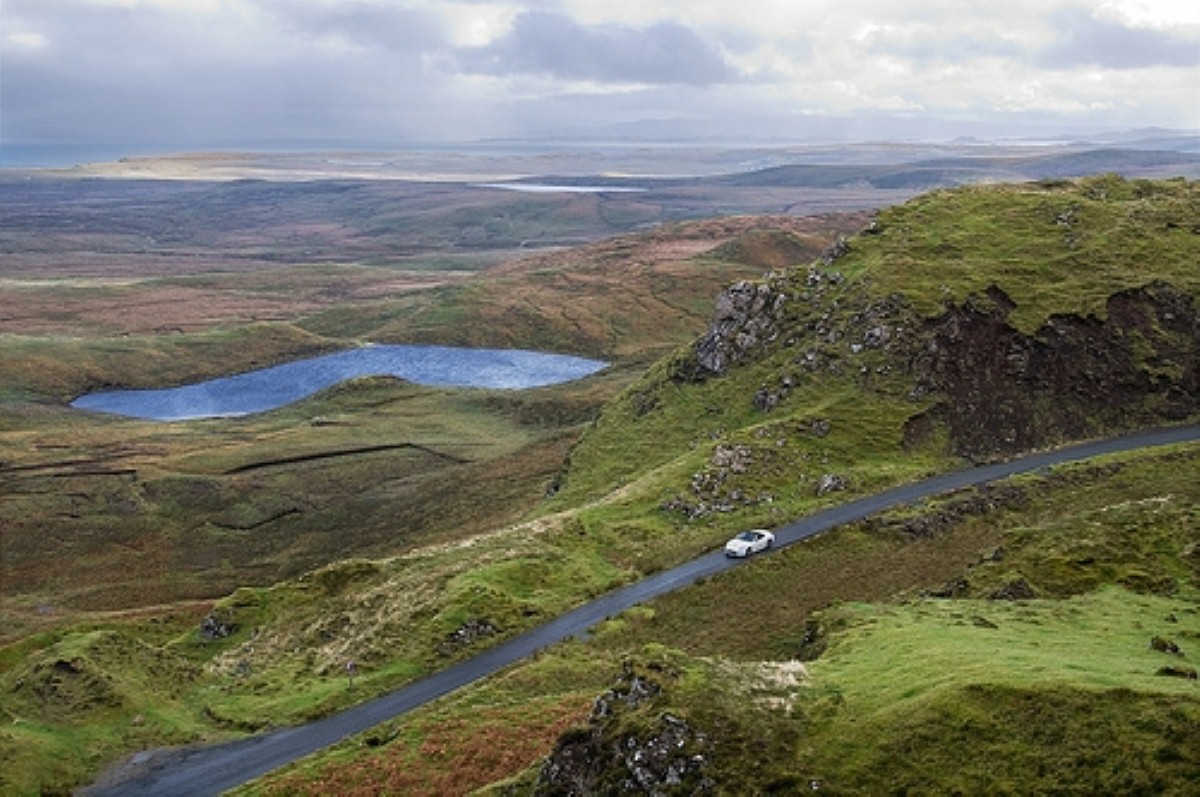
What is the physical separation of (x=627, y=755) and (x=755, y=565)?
3083 cm

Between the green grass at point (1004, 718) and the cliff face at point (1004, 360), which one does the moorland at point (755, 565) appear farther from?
the cliff face at point (1004, 360)

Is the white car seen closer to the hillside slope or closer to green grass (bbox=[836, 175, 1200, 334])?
the hillside slope

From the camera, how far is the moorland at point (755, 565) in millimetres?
30234

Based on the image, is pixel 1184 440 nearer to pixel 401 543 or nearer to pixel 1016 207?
pixel 1016 207

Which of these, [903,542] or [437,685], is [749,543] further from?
[437,685]

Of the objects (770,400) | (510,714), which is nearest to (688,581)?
(510,714)

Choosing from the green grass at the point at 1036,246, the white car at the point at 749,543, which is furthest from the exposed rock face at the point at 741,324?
the white car at the point at 749,543

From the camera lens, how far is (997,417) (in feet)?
270

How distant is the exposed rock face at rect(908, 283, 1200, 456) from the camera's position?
A: 81.6m

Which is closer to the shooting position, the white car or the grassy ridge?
the grassy ridge

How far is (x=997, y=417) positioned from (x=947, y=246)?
27072 mm

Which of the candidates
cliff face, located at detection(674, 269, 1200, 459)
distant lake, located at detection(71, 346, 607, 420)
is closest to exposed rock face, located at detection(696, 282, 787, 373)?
cliff face, located at detection(674, 269, 1200, 459)

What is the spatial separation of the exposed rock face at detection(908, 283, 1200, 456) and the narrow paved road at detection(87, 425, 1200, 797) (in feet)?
21.5

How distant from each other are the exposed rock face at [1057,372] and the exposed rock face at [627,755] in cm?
5419
